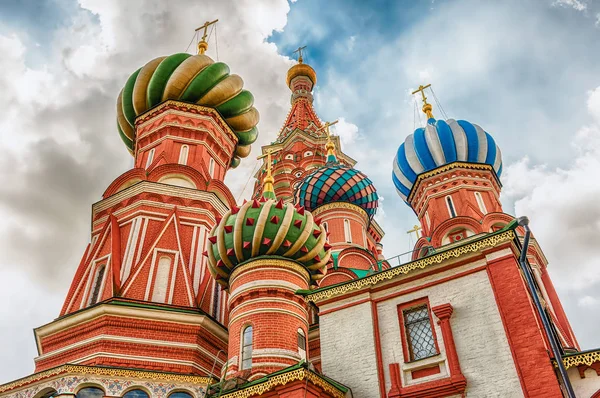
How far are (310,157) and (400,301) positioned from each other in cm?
2215

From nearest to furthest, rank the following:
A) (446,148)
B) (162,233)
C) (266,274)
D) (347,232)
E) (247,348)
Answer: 1. (247,348)
2. (266,274)
3. (162,233)
4. (446,148)
5. (347,232)

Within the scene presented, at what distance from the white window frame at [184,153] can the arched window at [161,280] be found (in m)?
4.51

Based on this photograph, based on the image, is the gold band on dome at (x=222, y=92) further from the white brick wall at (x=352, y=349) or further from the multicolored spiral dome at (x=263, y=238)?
the white brick wall at (x=352, y=349)

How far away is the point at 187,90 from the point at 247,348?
11.7 metres

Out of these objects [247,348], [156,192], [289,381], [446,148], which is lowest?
[289,381]

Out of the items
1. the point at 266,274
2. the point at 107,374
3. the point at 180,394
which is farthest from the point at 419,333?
the point at 107,374

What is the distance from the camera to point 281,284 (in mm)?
12891

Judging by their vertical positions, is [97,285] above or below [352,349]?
above

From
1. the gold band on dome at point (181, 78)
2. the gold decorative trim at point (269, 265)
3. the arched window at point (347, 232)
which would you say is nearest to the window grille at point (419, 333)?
the gold decorative trim at point (269, 265)

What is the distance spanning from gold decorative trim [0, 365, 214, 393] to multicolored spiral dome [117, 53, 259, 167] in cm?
1121

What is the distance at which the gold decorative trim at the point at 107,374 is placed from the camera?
11984 mm

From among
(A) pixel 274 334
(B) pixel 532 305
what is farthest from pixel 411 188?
(B) pixel 532 305

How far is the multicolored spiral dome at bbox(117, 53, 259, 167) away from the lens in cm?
2050

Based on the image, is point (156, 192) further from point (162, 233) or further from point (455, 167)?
point (455, 167)
